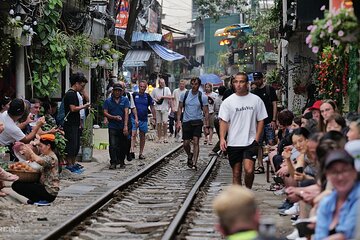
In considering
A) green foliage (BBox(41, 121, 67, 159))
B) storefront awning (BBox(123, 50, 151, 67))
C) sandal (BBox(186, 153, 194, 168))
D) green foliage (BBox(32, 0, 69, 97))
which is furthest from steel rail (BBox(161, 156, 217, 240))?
storefront awning (BBox(123, 50, 151, 67))

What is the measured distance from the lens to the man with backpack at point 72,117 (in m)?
16.9

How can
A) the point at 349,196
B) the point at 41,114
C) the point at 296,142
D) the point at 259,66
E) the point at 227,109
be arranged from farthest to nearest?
the point at 259,66 < the point at 41,114 < the point at 227,109 < the point at 296,142 < the point at 349,196

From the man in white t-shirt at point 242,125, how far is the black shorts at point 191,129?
592cm

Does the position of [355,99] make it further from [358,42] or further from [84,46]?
[84,46]

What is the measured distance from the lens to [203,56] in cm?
7881

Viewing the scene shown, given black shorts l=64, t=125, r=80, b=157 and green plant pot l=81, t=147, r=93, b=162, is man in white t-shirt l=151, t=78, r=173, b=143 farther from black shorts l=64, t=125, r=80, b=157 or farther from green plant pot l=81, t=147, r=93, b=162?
black shorts l=64, t=125, r=80, b=157

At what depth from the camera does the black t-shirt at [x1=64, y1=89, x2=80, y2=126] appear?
55.4 feet

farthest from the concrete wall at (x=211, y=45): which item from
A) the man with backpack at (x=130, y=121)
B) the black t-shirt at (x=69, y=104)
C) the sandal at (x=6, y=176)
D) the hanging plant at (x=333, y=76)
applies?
the sandal at (x=6, y=176)

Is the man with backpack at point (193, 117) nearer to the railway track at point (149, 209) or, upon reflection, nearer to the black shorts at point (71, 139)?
the railway track at point (149, 209)

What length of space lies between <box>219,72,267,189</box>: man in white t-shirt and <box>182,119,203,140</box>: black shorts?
19.4ft

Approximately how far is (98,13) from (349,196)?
20.4 meters

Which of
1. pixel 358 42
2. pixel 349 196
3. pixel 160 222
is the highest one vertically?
pixel 358 42

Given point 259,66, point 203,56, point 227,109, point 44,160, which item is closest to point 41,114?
point 44,160

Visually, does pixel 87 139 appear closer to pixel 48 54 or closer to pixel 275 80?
pixel 48 54
